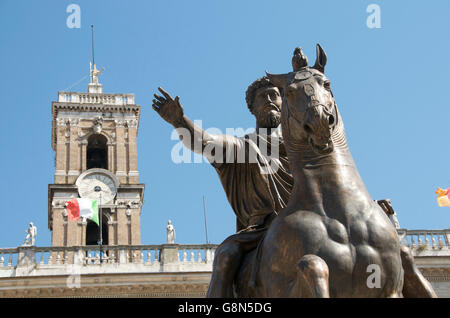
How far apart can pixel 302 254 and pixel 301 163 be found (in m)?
0.62

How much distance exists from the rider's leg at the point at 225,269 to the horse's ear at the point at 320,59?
121 cm

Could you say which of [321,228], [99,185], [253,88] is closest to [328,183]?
[321,228]

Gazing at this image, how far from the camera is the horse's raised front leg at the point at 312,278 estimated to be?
3.53m

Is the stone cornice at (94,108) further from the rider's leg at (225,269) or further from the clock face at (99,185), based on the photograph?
the rider's leg at (225,269)

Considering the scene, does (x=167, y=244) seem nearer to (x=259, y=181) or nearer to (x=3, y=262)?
(x=3, y=262)

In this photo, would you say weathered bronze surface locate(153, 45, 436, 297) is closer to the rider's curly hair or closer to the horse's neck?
the horse's neck

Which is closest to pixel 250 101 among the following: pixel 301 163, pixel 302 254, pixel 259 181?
pixel 259 181

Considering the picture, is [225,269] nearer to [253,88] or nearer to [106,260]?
[253,88]

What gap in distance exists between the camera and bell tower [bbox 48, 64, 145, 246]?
3969cm

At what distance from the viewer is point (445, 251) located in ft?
88.2

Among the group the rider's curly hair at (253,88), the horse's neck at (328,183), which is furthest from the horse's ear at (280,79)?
the rider's curly hair at (253,88)

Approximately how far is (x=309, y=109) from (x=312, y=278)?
977 millimetres

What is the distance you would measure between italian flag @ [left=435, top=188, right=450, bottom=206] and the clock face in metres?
20.0
